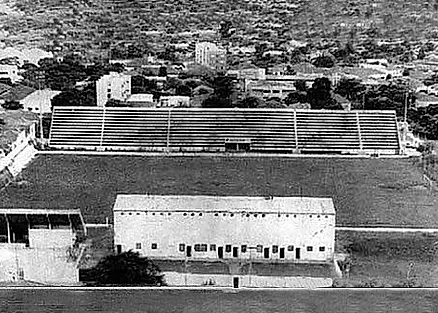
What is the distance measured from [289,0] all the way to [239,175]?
3.13 ft

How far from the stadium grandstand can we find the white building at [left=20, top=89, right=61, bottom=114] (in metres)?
0.08

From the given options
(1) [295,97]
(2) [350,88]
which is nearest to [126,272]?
(1) [295,97]

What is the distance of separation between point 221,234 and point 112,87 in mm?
1504

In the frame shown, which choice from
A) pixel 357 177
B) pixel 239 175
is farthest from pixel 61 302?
pixel 357 177

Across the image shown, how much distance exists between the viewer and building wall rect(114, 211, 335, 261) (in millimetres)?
4250

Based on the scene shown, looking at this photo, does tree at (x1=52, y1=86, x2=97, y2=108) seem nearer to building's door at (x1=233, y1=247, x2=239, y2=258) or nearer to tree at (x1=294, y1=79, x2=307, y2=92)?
tree at (x1=294, y1=79, x2=307, y2=92)

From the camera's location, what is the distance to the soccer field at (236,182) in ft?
15.3

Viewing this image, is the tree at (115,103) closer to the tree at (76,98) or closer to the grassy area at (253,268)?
the tree at (76,98)

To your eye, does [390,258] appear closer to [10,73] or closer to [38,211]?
[38,211]

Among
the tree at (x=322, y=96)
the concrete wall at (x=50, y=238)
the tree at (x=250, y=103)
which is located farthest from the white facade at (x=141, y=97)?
the concrete wall at (x=50, y=238)

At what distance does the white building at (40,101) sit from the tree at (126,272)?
4.45 feet

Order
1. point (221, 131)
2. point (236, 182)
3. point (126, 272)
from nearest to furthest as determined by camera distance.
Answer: point (126, 272)
point (236, 182)
point (221, 131)

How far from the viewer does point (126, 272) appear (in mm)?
4160

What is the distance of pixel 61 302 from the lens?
138 inches
